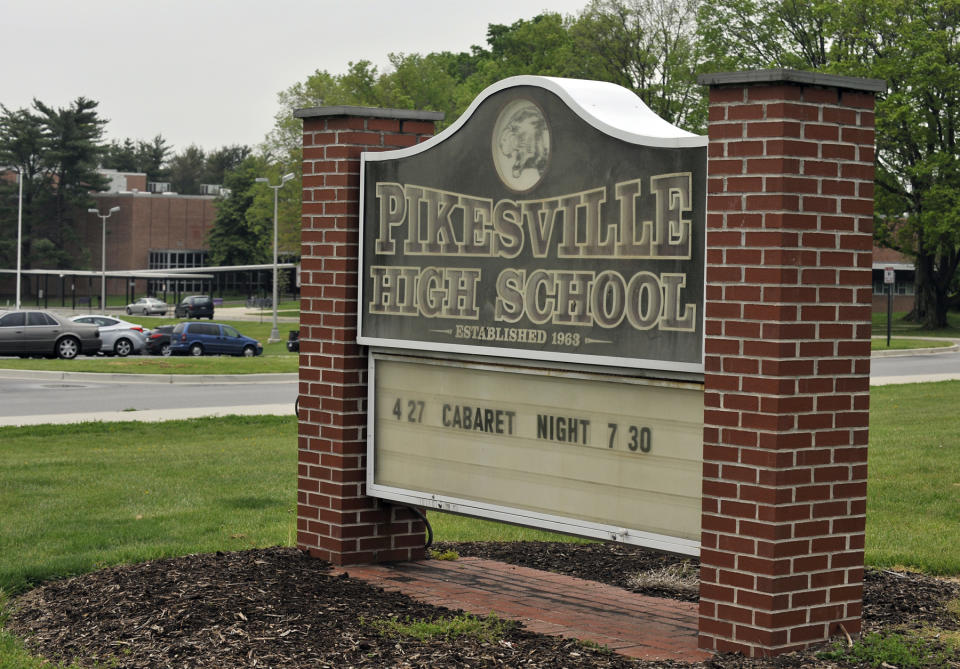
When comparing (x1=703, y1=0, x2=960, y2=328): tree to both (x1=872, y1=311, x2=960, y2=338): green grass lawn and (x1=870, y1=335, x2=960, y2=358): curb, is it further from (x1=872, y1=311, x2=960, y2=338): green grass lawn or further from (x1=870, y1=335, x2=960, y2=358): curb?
(x1=870, y1=335, x2=960, y2=358): curb

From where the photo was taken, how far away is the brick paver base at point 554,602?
6.26m

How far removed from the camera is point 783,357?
18.7 feet

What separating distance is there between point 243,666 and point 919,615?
365 centimetres

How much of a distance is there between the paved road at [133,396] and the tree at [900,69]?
3367 centimetres

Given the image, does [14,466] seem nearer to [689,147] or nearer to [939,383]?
[689,147]

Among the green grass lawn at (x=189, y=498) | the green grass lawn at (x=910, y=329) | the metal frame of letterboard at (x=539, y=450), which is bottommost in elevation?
the green grass lawn at (x=189, y=498)

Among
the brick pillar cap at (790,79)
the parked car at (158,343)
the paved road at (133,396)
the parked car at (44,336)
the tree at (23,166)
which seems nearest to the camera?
the brick pillar cap at (790,79)

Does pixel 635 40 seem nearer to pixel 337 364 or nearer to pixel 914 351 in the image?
pixel 914 351

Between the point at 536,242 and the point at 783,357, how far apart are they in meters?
1.75

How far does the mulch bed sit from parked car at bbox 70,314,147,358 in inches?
1162

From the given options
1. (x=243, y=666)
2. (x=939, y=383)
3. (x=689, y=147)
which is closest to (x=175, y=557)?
(x=243, y=666)

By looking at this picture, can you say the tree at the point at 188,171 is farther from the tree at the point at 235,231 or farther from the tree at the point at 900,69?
the tree at the point at 900,69

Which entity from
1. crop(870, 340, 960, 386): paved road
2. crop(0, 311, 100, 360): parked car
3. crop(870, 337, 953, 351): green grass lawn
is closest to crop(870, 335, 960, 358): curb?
crop(870, 340, 960, 386): paved road

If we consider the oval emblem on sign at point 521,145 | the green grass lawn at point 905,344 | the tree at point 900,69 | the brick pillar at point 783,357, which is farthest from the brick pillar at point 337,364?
the tree at point 900,69
